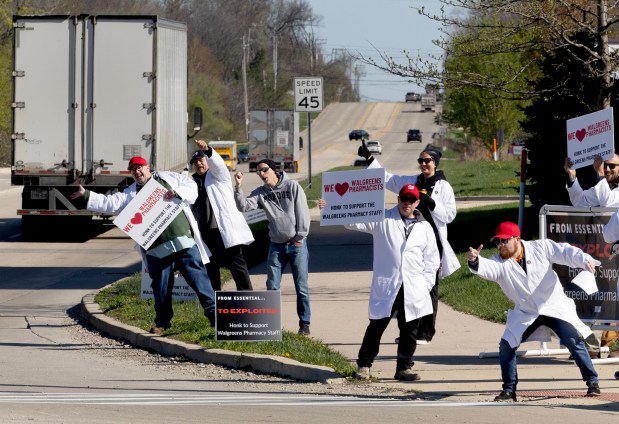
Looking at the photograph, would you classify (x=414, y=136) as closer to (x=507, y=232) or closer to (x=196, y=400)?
(x=507, y=232)

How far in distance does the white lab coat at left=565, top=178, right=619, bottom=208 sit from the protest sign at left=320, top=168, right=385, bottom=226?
2.08 meters

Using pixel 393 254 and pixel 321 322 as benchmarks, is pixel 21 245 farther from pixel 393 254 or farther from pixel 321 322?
pixel 393 254

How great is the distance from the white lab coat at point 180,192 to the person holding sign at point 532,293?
170 inches

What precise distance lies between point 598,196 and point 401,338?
2.54 metres

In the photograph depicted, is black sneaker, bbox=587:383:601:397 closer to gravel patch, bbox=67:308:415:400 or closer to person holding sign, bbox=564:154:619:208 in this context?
gravel patch, bbox=67:308:415:400

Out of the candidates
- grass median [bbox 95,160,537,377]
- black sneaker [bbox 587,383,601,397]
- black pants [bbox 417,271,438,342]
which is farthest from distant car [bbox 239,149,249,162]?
black sneaker [bbox 587,383,601,397]

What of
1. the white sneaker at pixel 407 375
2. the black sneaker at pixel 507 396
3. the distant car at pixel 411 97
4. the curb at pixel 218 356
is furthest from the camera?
the distant car at pixel 411 97

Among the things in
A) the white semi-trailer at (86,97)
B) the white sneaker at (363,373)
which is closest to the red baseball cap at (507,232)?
the white sneaker at (363,373)

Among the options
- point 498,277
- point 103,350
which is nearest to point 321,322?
point 103,350

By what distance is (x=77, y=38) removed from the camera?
25.6 metres

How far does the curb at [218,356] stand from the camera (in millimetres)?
11117

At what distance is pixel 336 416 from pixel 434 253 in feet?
7.74

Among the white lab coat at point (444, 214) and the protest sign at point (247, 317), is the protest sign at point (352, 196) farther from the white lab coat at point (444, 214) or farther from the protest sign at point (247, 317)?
the protest sign at point (247, 317)

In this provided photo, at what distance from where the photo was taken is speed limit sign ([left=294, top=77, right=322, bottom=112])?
32.4 meters
